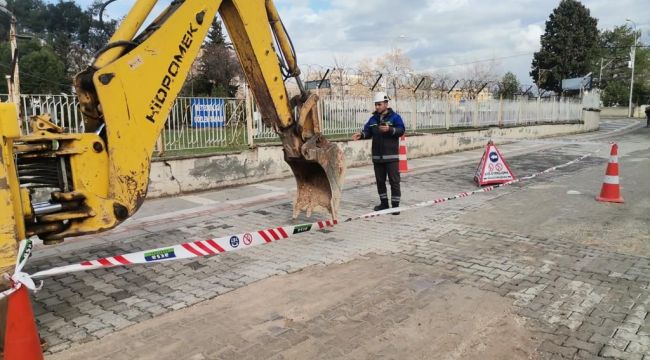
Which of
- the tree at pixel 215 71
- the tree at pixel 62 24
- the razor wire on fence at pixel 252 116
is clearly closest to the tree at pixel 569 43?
the razor wire on fence at pixel 252 116

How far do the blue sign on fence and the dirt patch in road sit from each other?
21.7ft

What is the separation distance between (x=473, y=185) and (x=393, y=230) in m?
4.37

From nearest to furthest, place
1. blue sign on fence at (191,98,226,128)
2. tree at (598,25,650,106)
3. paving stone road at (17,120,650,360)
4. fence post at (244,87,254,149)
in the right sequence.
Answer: paving stone road at (17,120,650,360) < blue sign on fence at (191,98,226,128) < fence post at (244,87,254,149) < tree at (598,25,650,106)

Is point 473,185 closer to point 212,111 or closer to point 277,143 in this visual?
point 277,143

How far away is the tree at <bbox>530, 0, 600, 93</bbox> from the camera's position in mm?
39031

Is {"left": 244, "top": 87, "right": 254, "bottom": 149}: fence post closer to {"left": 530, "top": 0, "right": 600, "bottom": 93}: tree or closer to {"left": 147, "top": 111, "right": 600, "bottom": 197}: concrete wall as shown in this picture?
{"left": 147, "top": 111, "right": 600, "bottom": 197}: concrete wall

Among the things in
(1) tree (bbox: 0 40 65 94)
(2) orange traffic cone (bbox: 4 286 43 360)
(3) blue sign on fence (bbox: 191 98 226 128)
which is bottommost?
(2) orange traffic cone (bbox: 4 286 43 360)

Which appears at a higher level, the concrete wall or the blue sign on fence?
the blue sign on fence

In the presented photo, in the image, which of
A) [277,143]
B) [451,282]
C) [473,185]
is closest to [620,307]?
[451,282]

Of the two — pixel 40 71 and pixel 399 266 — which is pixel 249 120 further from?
pixel 40 71

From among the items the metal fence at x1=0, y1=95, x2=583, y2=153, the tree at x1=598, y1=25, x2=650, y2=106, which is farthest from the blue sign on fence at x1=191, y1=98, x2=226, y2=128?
the tree at x1=598, y1=25, x2=650, y2=106

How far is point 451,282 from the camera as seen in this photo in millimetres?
4496

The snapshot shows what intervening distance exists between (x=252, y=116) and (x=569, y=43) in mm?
36849

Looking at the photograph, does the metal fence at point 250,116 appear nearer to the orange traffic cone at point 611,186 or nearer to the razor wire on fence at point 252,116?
the razor wire on fence at point 252,116
